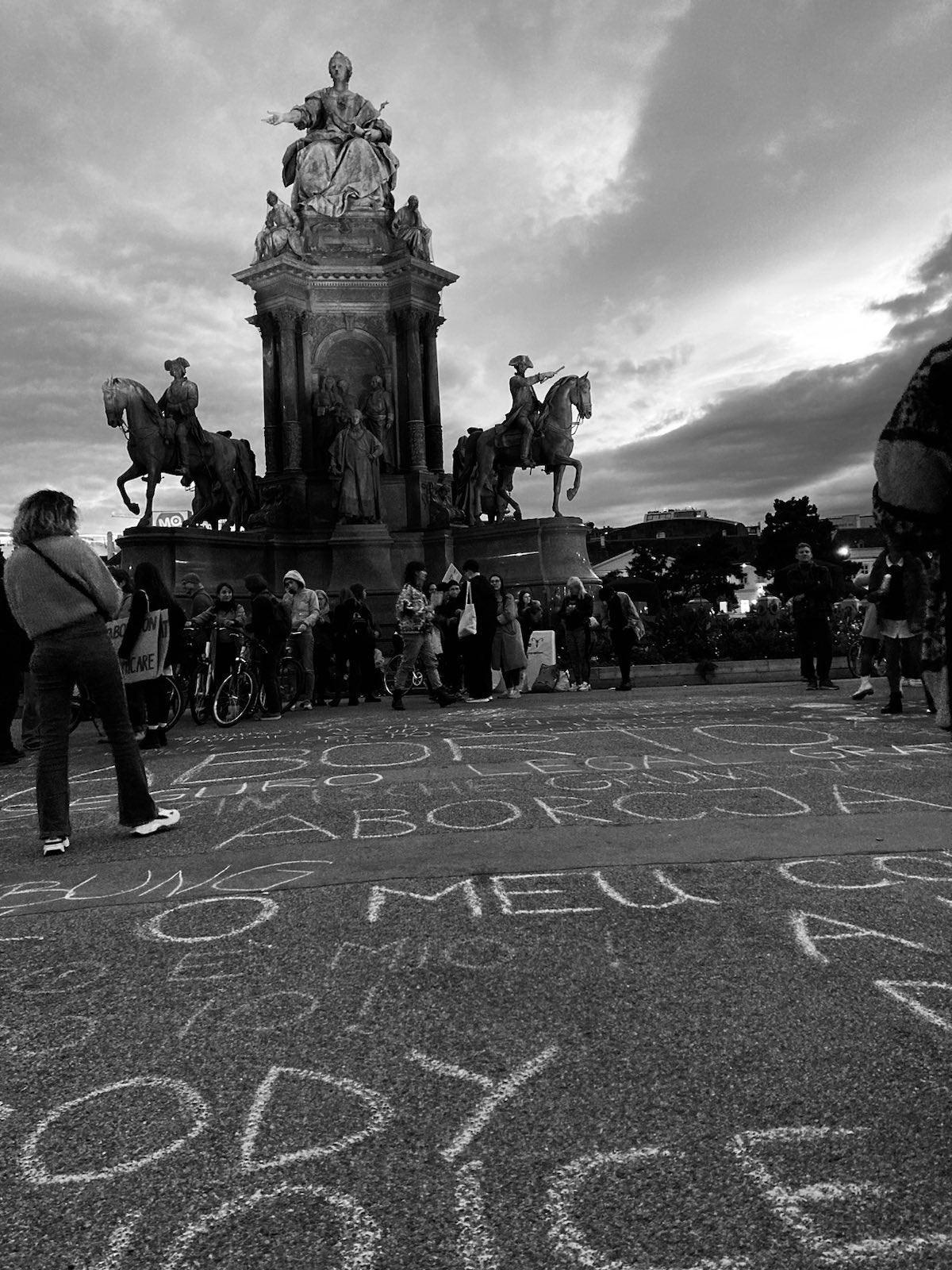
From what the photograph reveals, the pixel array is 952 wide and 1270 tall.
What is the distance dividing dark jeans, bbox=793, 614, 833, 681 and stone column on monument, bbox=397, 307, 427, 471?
43.0 ft

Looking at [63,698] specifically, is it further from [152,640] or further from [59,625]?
[152,640]

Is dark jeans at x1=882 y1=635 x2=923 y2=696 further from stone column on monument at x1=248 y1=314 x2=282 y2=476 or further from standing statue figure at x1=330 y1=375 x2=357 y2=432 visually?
stone column on monument at x1=248 y1=314 x2=282 y2=476

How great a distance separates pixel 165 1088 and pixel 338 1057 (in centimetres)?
43

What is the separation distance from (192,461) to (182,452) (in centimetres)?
37

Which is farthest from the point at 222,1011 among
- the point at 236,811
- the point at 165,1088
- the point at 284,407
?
the point at 284,407

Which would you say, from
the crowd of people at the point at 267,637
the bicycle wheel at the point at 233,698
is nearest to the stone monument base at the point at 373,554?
the crowd of people at the point at 267,637

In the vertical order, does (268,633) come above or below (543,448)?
below

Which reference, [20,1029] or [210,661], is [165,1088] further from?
[210,661]

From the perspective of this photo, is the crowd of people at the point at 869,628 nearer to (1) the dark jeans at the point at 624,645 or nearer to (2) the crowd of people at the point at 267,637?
(2) the crowd of people at the point at 267,637

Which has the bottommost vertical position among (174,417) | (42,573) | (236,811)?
(236,811)

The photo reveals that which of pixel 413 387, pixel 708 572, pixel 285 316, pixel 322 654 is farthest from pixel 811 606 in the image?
pixel 708 572

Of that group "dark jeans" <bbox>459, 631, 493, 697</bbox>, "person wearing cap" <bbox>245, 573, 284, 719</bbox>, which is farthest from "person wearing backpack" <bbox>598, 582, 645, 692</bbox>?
"person wearing cap" <bbox>245, 573, 284, 719</bbox>

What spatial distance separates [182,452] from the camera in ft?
77.5

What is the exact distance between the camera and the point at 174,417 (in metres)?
23.4
